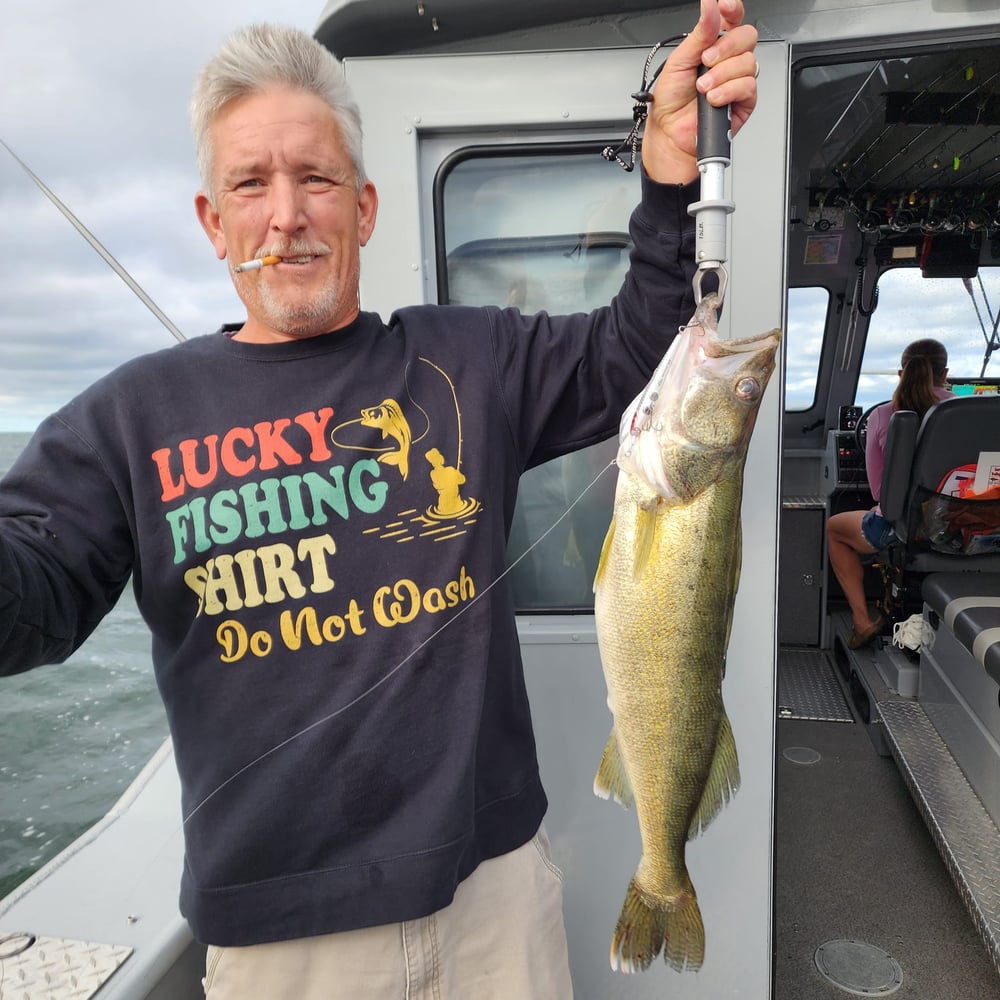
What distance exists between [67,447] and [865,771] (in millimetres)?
4209

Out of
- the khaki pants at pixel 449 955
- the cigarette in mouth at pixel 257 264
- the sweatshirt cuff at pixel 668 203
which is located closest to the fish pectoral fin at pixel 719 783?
the khaki pants at pixel 449 955

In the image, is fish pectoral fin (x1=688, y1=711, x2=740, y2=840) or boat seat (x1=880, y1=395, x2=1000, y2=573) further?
boat seat (x1=880, y1=395, x2=1000, y2=573)

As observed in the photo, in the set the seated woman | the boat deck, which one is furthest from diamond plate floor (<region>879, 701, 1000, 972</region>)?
the seated woman

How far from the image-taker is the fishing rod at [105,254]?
75.7 inches

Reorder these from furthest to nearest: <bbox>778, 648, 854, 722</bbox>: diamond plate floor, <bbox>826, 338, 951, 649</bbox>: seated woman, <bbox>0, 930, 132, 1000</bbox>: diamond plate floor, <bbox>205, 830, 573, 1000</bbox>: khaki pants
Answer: <bbox>826, 338, 951, 649</bbox>: seated woman → <bbox>778, 648, 854, 722</bbox>: diamond plate floor → <bbox>0, 930, 132, 1000</bbox>: diamond plate floor → <bbox>205, 830, 573, 1000</bbox>: khaki pants

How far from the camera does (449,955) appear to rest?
1537mm

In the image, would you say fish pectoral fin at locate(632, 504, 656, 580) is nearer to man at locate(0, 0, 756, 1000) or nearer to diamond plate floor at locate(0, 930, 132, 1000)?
man at locate(0, 0, 756, 1000)

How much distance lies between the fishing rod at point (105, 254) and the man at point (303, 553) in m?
0.50

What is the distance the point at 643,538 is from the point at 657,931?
2.69 feet

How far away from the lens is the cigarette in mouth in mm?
1430

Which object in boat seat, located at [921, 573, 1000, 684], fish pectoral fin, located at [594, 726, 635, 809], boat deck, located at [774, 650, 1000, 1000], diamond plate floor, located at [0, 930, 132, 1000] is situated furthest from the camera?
boat seat, located at [921, 573, 1000, 684]

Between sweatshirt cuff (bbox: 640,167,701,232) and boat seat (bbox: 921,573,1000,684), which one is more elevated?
sweatshirt cuff (bbox: 640,167,701,232)

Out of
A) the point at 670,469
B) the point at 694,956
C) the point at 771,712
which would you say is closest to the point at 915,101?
the point at 771,712

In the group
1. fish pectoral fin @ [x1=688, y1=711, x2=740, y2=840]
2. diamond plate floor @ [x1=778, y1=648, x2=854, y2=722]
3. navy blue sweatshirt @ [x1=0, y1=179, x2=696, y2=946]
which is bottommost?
diamond plate floor @ [x1=778, y1=648, x2=854, y2=722]
